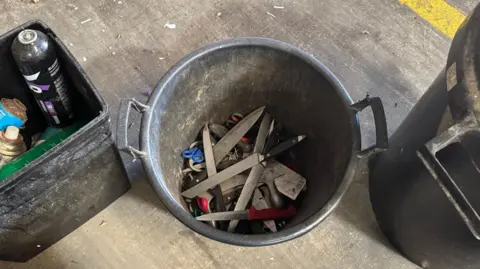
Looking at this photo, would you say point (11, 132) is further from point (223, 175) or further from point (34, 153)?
point (223, 175)

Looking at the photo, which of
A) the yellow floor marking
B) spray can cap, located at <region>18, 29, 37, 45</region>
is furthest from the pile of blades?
the yellow floor marking

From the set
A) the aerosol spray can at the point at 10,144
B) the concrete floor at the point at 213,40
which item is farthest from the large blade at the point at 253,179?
the aerosol spray can at the point at 10,144

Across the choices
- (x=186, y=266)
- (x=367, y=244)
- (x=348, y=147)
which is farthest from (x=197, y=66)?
(x=367, y=244)

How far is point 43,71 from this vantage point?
979 millimetres

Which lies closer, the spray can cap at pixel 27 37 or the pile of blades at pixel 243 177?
the spray can cap at pixel 27 37

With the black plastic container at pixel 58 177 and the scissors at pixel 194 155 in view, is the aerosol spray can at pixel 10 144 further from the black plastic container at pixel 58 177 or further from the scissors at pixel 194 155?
the scissors at pixel 194 155

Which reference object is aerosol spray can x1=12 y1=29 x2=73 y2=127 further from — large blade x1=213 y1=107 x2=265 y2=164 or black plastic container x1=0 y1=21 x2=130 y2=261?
large blade x1=213 y1=107 x2=265 y2=164

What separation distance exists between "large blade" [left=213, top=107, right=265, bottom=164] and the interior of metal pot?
0.18 feet

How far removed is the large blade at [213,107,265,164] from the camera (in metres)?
1.28

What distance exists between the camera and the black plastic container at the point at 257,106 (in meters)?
0.99

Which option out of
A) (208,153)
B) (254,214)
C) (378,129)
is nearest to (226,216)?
(254,214)

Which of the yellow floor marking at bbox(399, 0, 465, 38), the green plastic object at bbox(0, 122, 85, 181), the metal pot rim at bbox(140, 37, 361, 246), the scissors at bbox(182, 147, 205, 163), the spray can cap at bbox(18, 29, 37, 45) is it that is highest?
the spray can cap at bbox(18, 29, 37, 45)

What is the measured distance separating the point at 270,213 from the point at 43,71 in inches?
24.4

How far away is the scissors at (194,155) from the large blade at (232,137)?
0.12 ft
